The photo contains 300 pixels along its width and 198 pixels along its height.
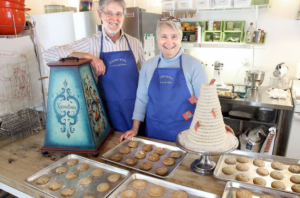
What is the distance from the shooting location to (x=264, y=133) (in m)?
2.92

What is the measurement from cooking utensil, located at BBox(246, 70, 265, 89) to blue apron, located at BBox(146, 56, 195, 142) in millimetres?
1941

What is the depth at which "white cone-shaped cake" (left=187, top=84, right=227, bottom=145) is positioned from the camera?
98 centimetres

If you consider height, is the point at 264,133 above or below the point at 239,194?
below

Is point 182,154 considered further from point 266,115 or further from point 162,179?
point 266,115

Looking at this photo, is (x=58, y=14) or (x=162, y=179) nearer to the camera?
(x=162, y=179)

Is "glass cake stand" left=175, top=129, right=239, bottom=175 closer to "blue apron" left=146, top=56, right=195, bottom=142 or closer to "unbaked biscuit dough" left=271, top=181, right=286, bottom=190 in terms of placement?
"unbaked biscuit dough" left=271, top=181, right=286, bottom=190

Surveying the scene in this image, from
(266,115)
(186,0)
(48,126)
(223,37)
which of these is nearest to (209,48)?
(223,37)

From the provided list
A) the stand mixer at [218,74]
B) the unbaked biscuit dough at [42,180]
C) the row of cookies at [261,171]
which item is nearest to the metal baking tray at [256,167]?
the row of cookies at [261,171]

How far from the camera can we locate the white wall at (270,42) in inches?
126

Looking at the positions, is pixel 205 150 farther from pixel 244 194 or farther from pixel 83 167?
pixel 83 167

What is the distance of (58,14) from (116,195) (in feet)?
8.65

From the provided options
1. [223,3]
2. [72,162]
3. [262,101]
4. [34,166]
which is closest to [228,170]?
[72,162]

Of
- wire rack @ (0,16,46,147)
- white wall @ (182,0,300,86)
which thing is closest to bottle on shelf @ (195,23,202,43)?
white wall @ (182,0,300,86)

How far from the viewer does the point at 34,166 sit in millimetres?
1202
